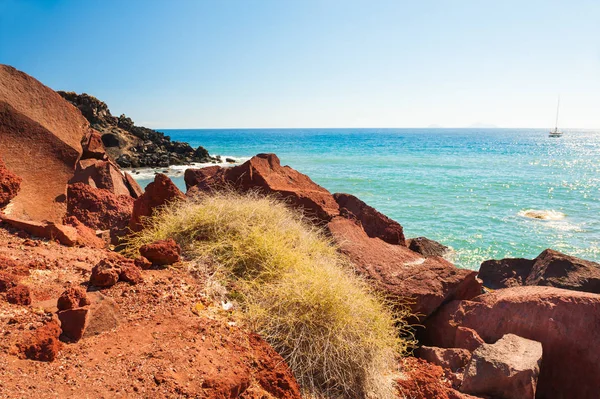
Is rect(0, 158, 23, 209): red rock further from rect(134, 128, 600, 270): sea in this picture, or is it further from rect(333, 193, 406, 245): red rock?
rect(134, 128, 600, 270): sea

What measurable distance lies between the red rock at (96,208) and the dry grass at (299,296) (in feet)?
4.01

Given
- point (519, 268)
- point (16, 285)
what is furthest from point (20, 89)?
point (519, 268)

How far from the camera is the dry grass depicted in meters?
3.33

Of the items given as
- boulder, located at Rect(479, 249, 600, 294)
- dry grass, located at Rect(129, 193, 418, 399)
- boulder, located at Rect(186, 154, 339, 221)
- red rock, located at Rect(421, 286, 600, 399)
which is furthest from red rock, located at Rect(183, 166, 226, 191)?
boulder, located at Rect(479, 249, 600, 294)

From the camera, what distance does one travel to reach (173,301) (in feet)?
11.3

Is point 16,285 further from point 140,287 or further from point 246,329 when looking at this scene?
point 246,329

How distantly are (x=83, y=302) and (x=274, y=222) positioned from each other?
8.39 feet

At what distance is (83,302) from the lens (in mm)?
2941

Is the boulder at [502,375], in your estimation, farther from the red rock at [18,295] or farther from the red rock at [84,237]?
the red rock at [84,237]

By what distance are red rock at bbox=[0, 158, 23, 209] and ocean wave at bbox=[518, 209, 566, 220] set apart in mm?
15553

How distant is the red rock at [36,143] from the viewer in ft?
17.1

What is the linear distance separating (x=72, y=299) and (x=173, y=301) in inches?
30.6

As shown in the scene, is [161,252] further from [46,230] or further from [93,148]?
[93,148]

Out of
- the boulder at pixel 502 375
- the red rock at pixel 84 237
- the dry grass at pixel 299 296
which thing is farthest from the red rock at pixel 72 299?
the boulder at pixel 502 375
